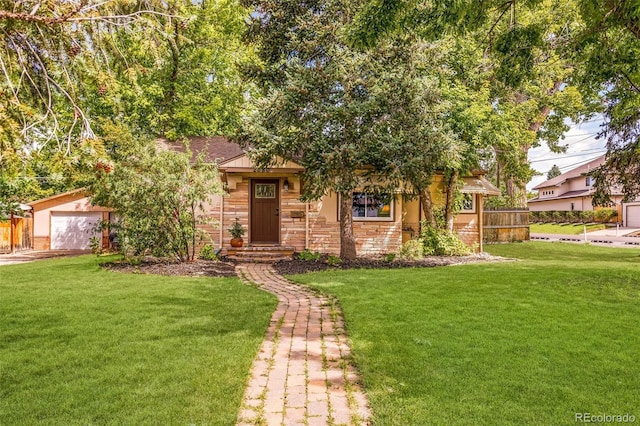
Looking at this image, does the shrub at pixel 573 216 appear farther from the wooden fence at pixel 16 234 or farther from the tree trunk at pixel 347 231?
the wooden fence at pixel 16 234

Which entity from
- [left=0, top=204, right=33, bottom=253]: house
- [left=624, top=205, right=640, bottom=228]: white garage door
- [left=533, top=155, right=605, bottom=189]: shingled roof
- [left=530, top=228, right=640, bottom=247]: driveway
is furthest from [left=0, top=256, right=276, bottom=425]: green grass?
[left=533, top=155, right=605, bottom=189]: shingled roof

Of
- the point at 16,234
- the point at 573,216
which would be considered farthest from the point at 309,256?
the point at 573,216

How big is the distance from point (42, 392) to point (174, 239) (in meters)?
7.49

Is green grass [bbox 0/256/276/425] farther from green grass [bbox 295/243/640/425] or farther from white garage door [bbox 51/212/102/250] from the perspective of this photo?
white garage door [bbox 51/212/102/250]

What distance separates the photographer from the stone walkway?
9.70ft

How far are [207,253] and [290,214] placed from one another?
121 inches

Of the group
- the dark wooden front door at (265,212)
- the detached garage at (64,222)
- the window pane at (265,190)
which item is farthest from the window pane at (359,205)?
the detached garage at (64,222)

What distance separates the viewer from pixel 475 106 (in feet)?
39.5

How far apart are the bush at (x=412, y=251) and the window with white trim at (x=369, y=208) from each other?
176 centimetres

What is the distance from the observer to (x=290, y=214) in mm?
13672

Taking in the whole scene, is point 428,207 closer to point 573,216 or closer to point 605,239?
point 605,239

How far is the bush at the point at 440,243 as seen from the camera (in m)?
13.5

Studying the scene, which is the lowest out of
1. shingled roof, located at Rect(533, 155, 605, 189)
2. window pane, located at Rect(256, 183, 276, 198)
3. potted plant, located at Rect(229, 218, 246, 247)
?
potted plant, located at Rect(229, 218, 246, 247)

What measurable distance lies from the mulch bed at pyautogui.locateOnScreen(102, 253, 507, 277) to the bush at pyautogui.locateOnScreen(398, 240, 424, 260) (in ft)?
0.86
